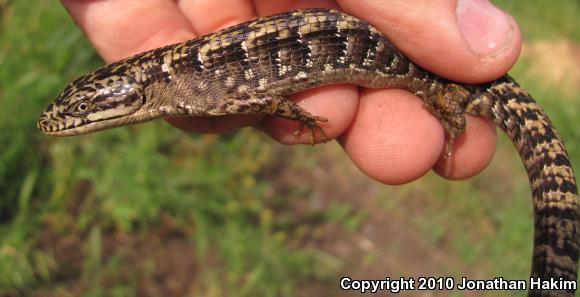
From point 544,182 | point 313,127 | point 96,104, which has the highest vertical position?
point 96,104

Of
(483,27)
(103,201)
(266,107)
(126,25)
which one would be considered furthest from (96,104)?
(483,27)

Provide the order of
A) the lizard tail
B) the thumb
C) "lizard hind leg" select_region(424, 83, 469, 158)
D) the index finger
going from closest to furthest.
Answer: the lizard tail, the thumb, "lizard hind leg" select_region(424, 83, 469, 158), the index finger

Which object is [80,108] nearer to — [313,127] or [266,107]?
[266,107]

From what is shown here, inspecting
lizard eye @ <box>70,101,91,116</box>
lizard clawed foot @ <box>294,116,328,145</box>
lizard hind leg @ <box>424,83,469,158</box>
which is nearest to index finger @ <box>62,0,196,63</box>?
lizard eye @ <box>70,101,91,116</box>

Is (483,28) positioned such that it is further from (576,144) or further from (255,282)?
(576,144)

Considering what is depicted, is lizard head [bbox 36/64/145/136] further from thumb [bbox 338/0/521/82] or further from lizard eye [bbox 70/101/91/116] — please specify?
thumb [bbox 338/0/521/82]

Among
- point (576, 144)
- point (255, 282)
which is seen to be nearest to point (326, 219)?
point (255, 282)

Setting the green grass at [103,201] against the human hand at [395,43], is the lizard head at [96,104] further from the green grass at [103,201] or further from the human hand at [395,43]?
the green grass at [103,201]
